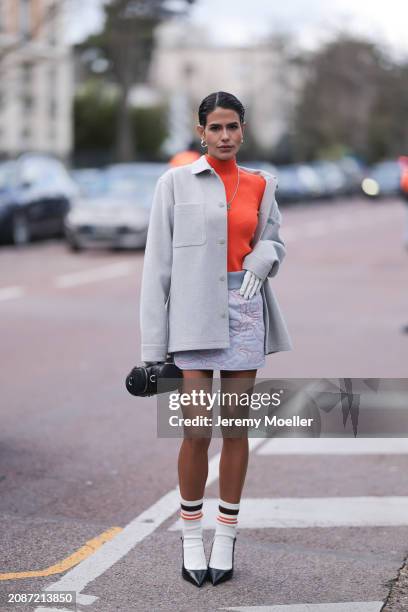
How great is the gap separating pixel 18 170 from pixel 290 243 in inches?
224

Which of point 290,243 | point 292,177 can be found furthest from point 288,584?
point 292,177

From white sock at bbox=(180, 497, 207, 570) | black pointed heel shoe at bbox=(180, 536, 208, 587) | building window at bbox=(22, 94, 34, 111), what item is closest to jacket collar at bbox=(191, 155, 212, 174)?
white sock at bbox=(180, 497, 207, 570)

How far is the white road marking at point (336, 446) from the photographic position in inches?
265

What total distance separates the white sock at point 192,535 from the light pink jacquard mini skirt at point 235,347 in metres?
0.54

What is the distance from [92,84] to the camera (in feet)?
198

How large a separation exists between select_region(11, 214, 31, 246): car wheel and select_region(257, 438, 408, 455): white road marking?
47.5 ft

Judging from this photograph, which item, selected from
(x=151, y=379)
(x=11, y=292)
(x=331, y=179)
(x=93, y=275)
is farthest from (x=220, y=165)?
(x=331, y=179)

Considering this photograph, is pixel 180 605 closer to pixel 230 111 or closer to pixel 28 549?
pixel 28 549

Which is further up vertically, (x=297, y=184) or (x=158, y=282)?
(x=158, y=282)

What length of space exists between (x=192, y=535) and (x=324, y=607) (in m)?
0.59

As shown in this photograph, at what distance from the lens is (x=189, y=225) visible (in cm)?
435

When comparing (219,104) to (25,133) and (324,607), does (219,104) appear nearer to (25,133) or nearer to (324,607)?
(324,607)

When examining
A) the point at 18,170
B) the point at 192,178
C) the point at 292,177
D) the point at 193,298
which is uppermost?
the point at 192,178

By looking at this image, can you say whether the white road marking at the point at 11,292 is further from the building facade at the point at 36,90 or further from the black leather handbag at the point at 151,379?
the building facade at the point at 36,90
